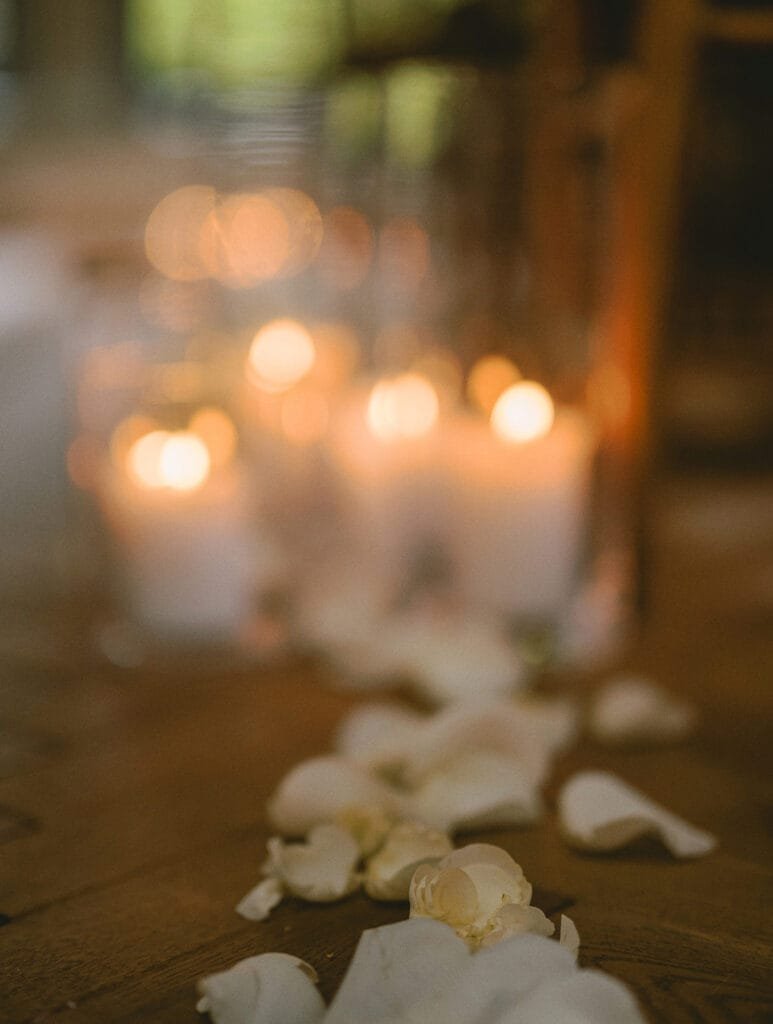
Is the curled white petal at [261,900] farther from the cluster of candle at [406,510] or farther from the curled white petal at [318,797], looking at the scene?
the cluster of candle at [406,510]

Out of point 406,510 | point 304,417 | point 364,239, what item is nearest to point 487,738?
point 406,510

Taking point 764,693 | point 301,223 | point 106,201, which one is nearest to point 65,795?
point 764,693

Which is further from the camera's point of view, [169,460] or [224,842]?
[169,460]

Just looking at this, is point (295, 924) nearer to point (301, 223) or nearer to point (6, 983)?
point (6, 983)

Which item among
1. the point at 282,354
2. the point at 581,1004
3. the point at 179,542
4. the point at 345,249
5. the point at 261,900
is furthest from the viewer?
the point at 345,249

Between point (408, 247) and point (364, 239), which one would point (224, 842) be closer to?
point (408, 247)
